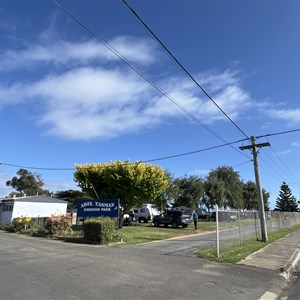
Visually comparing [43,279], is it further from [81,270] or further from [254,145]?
[254,145]

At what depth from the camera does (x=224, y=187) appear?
68688 mm

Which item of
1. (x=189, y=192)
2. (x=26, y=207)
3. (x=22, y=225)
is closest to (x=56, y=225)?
(x=22, y=225)

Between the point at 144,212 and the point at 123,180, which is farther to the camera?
the point at 144,212

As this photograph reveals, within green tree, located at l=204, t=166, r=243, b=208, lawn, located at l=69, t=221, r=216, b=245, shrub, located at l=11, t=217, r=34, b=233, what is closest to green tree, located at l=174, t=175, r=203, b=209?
green tree, located at l=204, t=166, r=243, b=208

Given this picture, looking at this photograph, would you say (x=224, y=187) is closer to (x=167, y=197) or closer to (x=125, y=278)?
(x=167, y=197)

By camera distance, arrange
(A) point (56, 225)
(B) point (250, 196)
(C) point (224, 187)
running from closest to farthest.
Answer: (A) point (56, 225) → (C) point (224, 187) → (B) point (250, 196)

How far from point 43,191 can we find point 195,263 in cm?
9258

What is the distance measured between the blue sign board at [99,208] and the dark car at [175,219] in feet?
45.1

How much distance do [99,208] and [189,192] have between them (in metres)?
39.2

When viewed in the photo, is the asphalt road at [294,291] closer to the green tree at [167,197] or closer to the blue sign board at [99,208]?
the blue sign board at [99,208]

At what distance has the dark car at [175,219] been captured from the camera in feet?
118

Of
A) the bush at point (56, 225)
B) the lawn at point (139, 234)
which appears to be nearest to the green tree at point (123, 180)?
the lawn at point (139, 234)

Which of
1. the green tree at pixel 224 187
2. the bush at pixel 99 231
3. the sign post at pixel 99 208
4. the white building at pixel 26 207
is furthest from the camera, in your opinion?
the green tree at pixel 224 187

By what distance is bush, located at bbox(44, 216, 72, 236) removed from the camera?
75.4 feet
